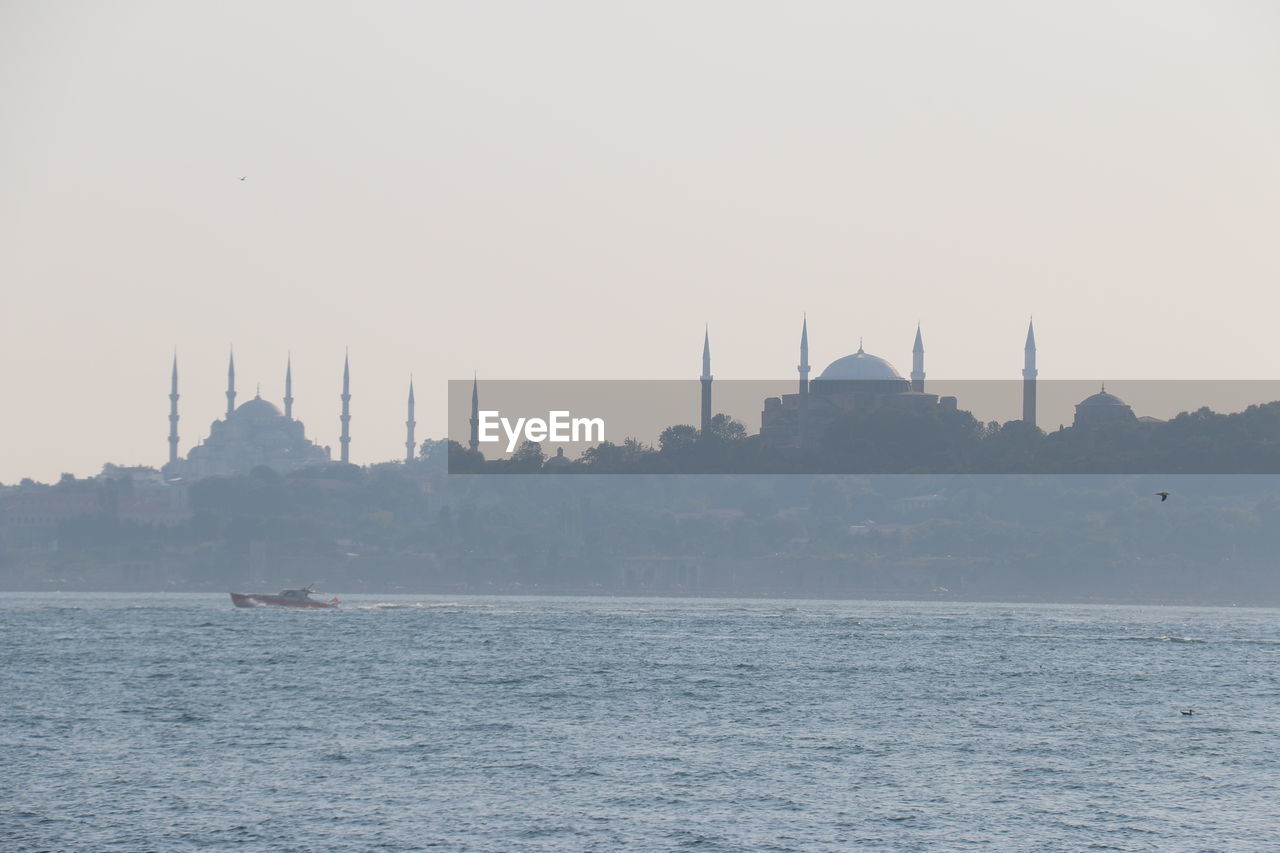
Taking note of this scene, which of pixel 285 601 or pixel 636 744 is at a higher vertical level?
pixel 285 601

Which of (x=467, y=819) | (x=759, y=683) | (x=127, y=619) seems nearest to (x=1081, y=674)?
(x=759, y=683)

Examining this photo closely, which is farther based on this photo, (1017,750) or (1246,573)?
(1246,573)

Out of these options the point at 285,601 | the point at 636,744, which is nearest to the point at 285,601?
the point at 285,601

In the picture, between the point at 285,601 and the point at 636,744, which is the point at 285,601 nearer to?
the point at 285,601

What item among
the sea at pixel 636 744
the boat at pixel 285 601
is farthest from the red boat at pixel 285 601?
the sea at pixel 636 744

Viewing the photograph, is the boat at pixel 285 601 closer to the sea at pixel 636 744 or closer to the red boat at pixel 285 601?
the red boat at pixel 285 601

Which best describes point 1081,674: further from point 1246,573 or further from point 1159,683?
point 1246,573

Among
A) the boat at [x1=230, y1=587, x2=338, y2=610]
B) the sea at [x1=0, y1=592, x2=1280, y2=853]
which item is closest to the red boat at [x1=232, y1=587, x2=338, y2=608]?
the boat at [x1=230, y1=587, x2=338, y2=610]

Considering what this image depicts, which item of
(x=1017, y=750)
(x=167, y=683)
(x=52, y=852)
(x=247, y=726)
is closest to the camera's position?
(x=52, y=852)
